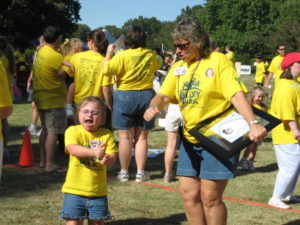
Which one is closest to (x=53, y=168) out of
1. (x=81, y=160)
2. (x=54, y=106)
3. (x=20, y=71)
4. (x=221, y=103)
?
(x=54, y=106)

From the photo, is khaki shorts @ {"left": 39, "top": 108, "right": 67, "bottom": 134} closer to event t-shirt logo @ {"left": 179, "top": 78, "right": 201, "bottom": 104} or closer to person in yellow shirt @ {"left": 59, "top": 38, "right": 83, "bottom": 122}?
person in yellow shirt @ {"left": 59, "top": 38, "right": 83, "bottom": 122}

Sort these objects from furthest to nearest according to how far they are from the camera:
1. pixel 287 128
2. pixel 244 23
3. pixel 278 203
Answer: pixel 244 23 → pixel 278 203 → pixel 287 128

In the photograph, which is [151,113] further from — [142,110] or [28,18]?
[28,18]

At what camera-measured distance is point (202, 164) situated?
13.1 feet

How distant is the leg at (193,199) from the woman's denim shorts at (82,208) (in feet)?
2.13

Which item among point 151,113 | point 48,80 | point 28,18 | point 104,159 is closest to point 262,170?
point 48,80

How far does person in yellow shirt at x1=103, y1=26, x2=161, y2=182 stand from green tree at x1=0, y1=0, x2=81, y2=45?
108 feet

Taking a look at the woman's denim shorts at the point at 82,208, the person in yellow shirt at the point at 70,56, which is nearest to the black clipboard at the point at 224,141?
the woman's denim shorts at the point at 82,208

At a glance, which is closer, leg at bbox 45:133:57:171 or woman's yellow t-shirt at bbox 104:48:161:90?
woman's yellow t-shirt at bbox 104:48:161:90

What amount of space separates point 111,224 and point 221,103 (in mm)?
1857

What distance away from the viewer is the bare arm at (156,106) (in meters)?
4.11

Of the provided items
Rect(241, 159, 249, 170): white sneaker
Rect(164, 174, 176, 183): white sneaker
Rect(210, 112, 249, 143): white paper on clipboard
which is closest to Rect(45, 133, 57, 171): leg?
Rect(164, 174, 176, 183): white sneaker

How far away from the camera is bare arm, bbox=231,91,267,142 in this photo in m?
3.58

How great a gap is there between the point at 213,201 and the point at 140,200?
6.88 ft
